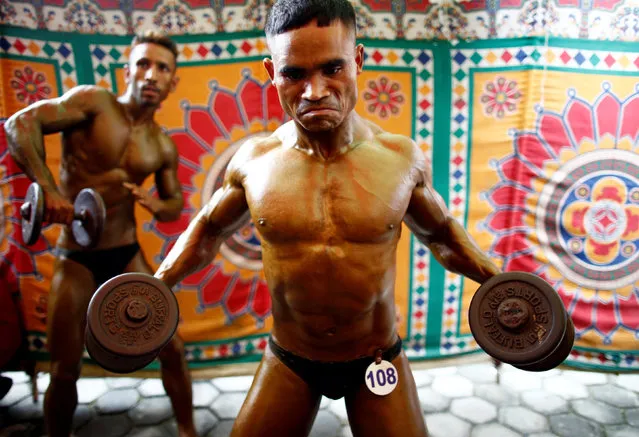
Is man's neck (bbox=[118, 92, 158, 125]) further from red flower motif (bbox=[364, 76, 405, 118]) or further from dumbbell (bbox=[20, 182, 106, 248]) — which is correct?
red flower motif (bbox=[364, 76, 405, 118])

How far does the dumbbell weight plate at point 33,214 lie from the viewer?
2078 millimetres

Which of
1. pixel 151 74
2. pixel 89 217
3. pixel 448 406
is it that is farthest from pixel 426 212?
pixel 448 406

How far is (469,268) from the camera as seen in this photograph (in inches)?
58.3

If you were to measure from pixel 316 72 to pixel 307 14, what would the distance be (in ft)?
0.48

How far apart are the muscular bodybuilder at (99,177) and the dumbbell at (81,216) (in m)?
0.11

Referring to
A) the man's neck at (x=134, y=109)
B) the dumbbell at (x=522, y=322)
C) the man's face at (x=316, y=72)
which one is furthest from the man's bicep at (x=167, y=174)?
the dumbbell at (x=522, y=322)

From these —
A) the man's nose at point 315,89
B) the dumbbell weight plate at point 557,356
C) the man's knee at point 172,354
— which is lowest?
the man's knee at point 172,354

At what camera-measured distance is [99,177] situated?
2.43 metres

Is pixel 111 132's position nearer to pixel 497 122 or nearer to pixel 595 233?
pixel 497 122

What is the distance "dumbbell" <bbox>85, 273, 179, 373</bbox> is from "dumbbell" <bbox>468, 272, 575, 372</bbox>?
0.86 m

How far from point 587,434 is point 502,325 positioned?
1894 millimetres

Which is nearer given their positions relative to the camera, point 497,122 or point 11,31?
point 11,31

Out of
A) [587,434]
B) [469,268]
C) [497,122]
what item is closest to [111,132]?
[469,268]

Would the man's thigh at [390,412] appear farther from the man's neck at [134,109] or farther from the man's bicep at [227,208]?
the man's neck at [134,109]
